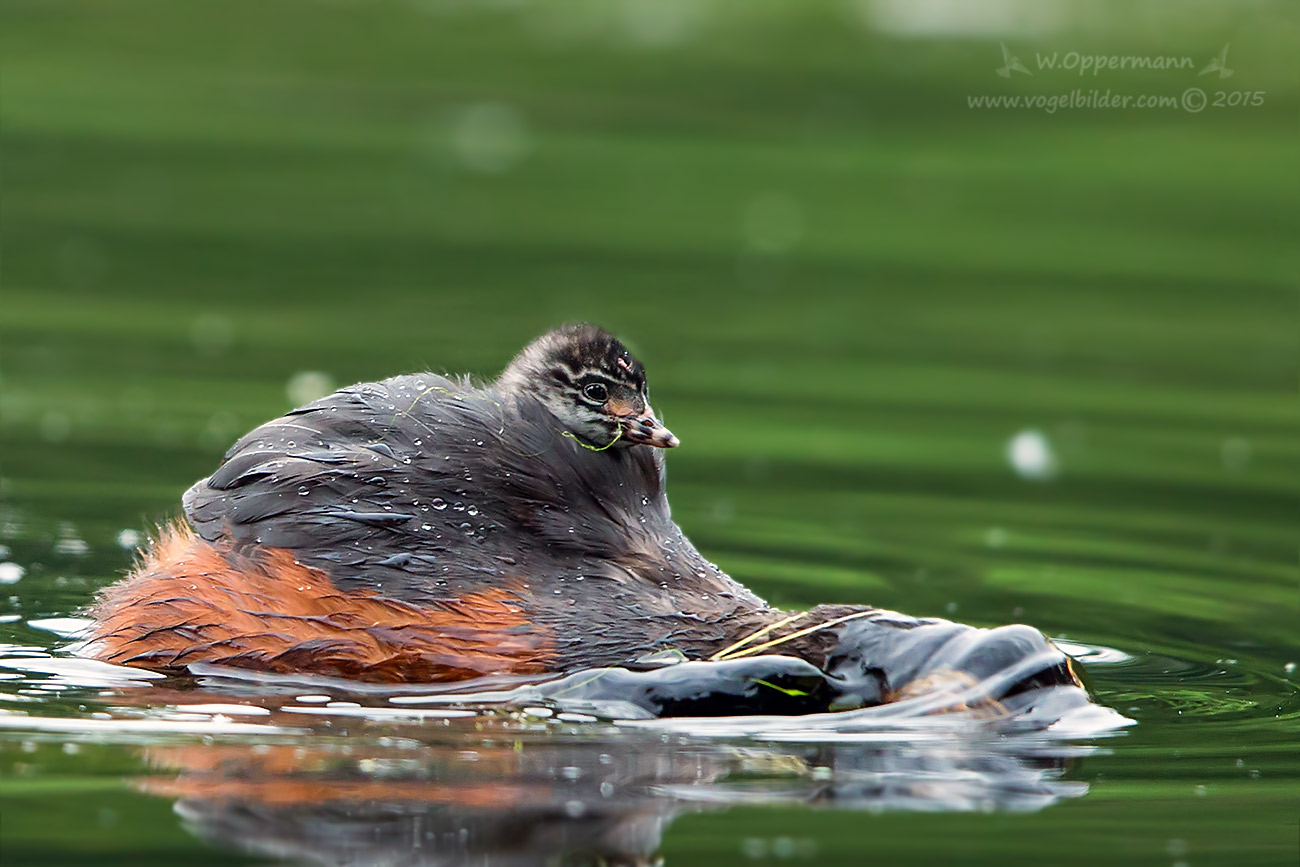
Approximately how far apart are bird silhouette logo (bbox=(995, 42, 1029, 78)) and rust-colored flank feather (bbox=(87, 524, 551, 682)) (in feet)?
58.8

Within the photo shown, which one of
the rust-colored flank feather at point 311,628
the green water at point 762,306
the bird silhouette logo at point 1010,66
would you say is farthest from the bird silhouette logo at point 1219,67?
the rust-colored flank feather at point 311,628

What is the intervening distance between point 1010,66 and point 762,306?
869 centimetres

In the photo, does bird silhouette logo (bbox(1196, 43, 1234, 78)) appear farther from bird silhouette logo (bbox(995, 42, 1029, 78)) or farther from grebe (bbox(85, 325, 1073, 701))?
grebe (bbox(85, 325, 1073, 701))

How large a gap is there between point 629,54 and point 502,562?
707 inches

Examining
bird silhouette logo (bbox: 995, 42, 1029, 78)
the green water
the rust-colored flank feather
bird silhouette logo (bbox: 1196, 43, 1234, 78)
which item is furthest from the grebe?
bird silhouette logo (bbox: 1196, 43, 1234, 78)

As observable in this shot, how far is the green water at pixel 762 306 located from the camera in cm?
752

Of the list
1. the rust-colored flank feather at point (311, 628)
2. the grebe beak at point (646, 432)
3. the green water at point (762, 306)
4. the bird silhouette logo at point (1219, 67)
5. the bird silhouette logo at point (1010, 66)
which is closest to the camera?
the green water at point (762, 306)

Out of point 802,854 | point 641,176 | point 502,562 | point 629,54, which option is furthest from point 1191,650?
point 629,54

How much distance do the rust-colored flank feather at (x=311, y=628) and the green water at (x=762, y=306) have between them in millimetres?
543

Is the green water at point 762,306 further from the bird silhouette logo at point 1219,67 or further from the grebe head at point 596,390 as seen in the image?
the grebe head at point 596,390

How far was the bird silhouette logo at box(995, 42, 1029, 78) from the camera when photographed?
2461 cm

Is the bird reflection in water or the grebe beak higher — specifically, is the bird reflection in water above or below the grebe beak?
below

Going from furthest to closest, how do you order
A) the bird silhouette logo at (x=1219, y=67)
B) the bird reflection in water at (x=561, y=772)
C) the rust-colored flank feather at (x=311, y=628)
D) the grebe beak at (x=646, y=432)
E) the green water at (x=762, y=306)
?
the bird silhouette logo at (x=1219, y=67) → the grebe beak at (x=646, y=432) → the rust-colored flank feather at (x=311, y=628) → the green water at (x=762, y=306) → the bird reflection in water at (x=561, y=772)

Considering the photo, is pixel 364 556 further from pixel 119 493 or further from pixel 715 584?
pixel 119 493
